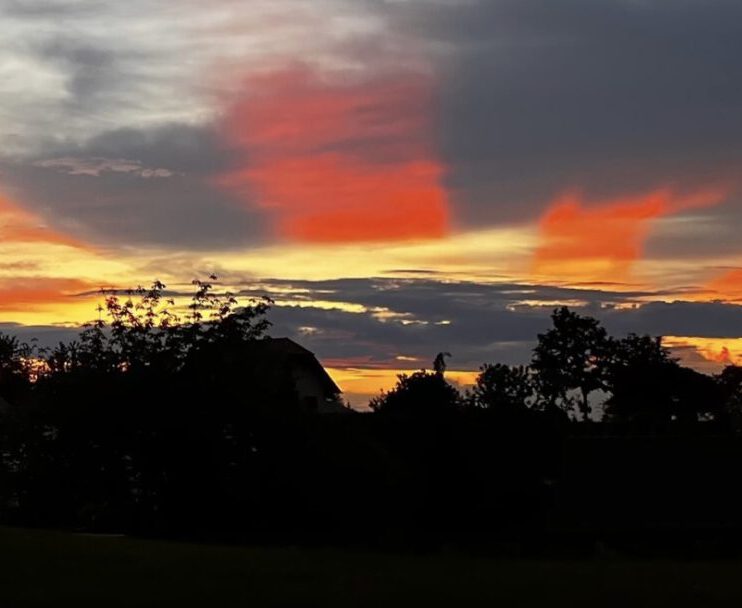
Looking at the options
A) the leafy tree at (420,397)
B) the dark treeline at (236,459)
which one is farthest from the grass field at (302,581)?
the leafy tree at (420,397)

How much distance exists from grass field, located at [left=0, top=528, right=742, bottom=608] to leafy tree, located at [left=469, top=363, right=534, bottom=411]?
22.8 m

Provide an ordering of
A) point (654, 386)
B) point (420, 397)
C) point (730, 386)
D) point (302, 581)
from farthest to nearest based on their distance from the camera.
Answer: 1. point (730, 386)
2. point (654, 386)
3. point (420, 397)
4. point (302, 581)

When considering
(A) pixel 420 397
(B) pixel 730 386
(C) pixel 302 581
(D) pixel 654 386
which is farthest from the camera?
(B) pixel 730 386

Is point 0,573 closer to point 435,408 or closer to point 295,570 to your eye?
point 295,570

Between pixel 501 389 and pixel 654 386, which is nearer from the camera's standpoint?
pixel 501 389

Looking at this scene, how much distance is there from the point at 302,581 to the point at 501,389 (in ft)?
122

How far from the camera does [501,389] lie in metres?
54.8

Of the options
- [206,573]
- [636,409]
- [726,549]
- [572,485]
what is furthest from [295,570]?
[636,409]

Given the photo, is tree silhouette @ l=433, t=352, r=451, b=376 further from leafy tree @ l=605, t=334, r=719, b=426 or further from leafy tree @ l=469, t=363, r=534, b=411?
leafy tree @ l=605, t=334, r=719, b=426

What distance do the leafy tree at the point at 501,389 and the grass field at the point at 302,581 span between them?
74.8ft

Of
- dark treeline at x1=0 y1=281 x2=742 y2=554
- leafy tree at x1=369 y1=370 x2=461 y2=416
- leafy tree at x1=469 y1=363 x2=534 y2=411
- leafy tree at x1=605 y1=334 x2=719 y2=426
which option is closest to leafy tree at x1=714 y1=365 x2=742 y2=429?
leafy tree at x1=605 y1=334 x2=719 y2=426

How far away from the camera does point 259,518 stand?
34094mm

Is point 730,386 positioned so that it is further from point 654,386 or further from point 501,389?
point 501,389

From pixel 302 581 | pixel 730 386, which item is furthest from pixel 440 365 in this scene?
pixel 730 386
